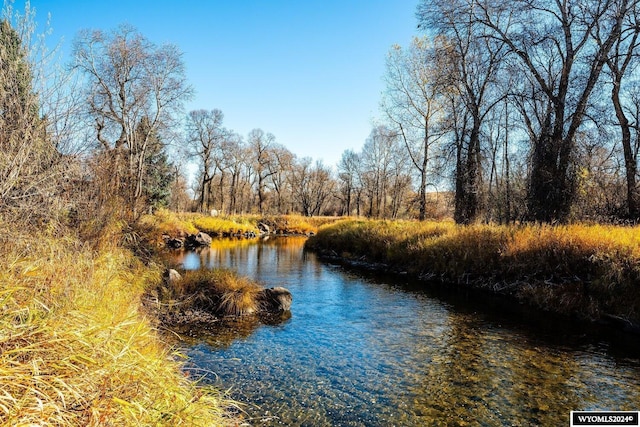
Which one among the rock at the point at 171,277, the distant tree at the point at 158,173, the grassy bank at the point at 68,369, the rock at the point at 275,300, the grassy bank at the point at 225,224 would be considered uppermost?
the distant tree at the point at 158,173

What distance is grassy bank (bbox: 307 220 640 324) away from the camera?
818 centimetres

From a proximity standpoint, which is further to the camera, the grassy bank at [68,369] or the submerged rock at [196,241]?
the submerged rock at [196,241]

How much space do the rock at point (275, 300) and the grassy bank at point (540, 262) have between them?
626cm

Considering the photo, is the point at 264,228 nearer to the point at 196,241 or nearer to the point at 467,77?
the point at 196,241

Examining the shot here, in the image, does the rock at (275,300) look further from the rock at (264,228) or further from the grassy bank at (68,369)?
the rock at (264,228)

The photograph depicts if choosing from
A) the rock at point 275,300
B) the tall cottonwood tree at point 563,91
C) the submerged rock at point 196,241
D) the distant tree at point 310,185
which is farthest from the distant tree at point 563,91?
the distant tree at point 310,185

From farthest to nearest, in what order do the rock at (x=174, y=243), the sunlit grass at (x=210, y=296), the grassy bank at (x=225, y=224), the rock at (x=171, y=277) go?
the grassy bank at (x=225, y=224)
the rock at (x=174, y=243)
the rock at (x=171, y=277)
the sunlit grass at (x=210, y=296)

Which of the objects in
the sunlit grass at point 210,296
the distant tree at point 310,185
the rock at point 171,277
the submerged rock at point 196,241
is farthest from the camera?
the distant tree at point 310,185

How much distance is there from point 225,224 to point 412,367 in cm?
2809

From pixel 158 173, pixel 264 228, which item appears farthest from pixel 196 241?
pixel 264 228

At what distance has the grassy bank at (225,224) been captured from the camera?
24.5m

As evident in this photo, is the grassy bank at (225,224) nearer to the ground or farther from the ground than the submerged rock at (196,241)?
farther from the ground

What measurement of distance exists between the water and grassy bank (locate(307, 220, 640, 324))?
1151mm

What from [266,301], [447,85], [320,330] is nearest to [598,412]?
[320,330]
